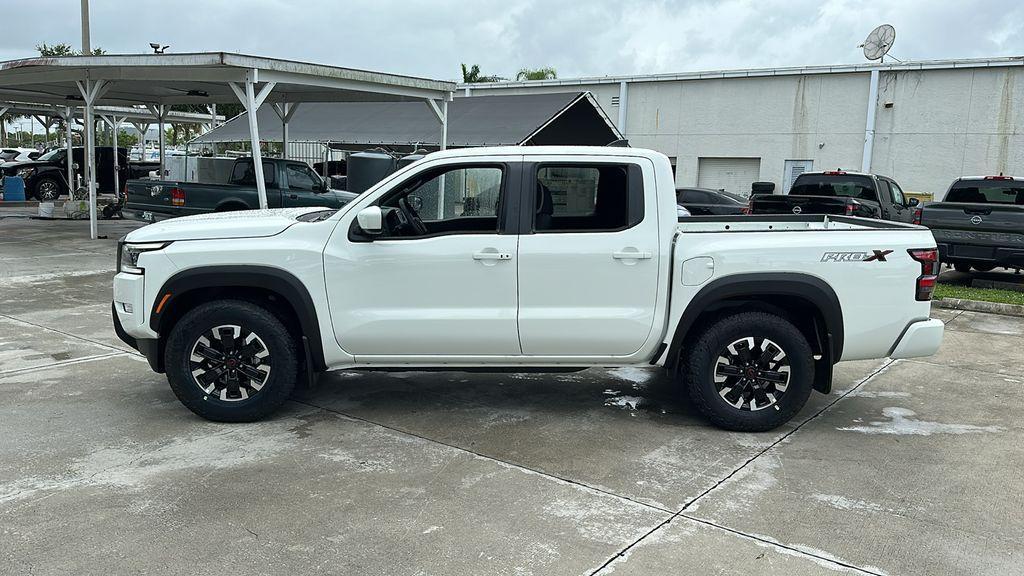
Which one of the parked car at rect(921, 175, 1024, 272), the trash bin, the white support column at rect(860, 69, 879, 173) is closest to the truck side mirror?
the parked car at rect(921, 175, 1024, 272)

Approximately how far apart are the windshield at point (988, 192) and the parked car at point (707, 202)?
23.2 feet

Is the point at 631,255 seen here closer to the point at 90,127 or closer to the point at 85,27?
the point at 90,127

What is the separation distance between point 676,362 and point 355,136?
1929cm

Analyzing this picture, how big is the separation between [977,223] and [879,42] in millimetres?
13549

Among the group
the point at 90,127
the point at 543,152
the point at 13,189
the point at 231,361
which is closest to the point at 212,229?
the point at 231,361

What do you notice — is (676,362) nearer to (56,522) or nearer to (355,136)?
(56,522)

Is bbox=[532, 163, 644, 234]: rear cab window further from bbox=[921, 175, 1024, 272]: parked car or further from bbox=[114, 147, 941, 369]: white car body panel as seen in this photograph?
bbox=[921, 175, 1024, 272]: parked car

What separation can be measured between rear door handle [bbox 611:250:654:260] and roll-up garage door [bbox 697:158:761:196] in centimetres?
2137

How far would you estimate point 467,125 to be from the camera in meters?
22.4

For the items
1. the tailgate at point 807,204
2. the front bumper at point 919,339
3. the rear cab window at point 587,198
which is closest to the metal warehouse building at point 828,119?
the tailgate at point 807,204

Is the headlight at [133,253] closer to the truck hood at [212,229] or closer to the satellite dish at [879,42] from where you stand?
the truck hood at [212,229]

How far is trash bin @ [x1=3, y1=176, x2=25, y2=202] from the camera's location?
987 inches

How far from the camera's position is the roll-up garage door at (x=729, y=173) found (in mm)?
25500

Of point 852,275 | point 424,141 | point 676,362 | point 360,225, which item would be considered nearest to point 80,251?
point 424,141
